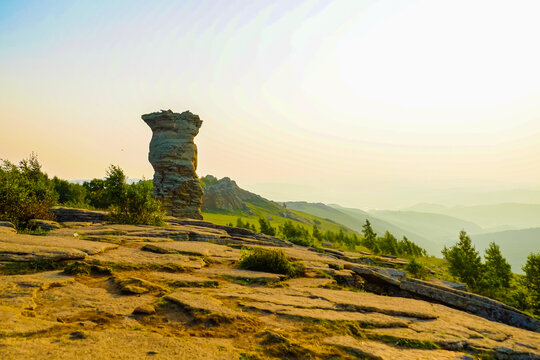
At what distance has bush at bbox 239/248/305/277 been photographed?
33.9 ft

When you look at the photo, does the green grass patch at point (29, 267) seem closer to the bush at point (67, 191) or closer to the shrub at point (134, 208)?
the shrub at point (134, 208)

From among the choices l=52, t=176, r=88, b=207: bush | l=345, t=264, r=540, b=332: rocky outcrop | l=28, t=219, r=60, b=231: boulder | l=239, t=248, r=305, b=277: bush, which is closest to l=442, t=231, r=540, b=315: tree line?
l=345, t=264, r=540, b=332: rocky outcrop

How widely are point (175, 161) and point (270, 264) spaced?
3587cm

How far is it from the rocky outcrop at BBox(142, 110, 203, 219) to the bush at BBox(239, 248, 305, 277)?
3330cm

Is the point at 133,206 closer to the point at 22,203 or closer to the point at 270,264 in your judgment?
the point at 22,203

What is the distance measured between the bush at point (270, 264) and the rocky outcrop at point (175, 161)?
33299 millimetres

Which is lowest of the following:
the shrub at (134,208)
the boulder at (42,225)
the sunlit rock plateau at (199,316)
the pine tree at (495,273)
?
the pine tree at (495,273)

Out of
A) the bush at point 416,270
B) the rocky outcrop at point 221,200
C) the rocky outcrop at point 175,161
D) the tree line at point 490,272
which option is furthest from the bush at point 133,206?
the rocky outcrop at point 221,200

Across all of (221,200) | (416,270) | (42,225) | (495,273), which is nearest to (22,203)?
(42,225)

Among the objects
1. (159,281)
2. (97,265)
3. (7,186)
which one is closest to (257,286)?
(159,281)

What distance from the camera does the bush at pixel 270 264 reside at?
10.3 meters

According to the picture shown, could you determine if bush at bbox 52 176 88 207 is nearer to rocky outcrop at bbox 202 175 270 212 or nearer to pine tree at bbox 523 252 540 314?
pine tree at bbox 523 252 540 314

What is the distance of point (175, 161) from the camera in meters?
42.5

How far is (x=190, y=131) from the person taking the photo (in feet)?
144
